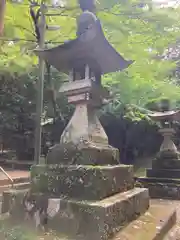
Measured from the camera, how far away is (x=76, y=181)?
325 centimetres

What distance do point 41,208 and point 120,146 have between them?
500 inches

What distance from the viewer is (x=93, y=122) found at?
405 cm

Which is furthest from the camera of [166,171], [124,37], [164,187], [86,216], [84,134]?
[166,171]

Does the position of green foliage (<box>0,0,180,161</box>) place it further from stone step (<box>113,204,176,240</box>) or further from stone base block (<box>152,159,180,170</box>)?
stone step (<box>113,204,176,240</box>)

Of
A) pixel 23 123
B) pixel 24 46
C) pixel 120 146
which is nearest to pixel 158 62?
pixel 24 46

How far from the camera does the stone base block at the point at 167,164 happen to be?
9802 mm

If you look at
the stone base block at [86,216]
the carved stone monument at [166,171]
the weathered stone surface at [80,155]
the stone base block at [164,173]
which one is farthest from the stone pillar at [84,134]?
the stone base block at [164,173]

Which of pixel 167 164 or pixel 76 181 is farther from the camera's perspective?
pixel 167 164

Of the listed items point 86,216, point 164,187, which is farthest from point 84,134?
point 164,187

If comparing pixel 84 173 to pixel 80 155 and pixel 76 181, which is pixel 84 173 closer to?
pixel 76 181

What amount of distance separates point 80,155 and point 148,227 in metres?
1.24

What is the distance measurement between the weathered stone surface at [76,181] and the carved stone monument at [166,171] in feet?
19.0

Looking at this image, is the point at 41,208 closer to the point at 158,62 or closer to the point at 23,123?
the point at 158,62

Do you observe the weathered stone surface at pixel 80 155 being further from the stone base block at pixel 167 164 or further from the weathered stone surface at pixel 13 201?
the stone base block at pixel 167 164
